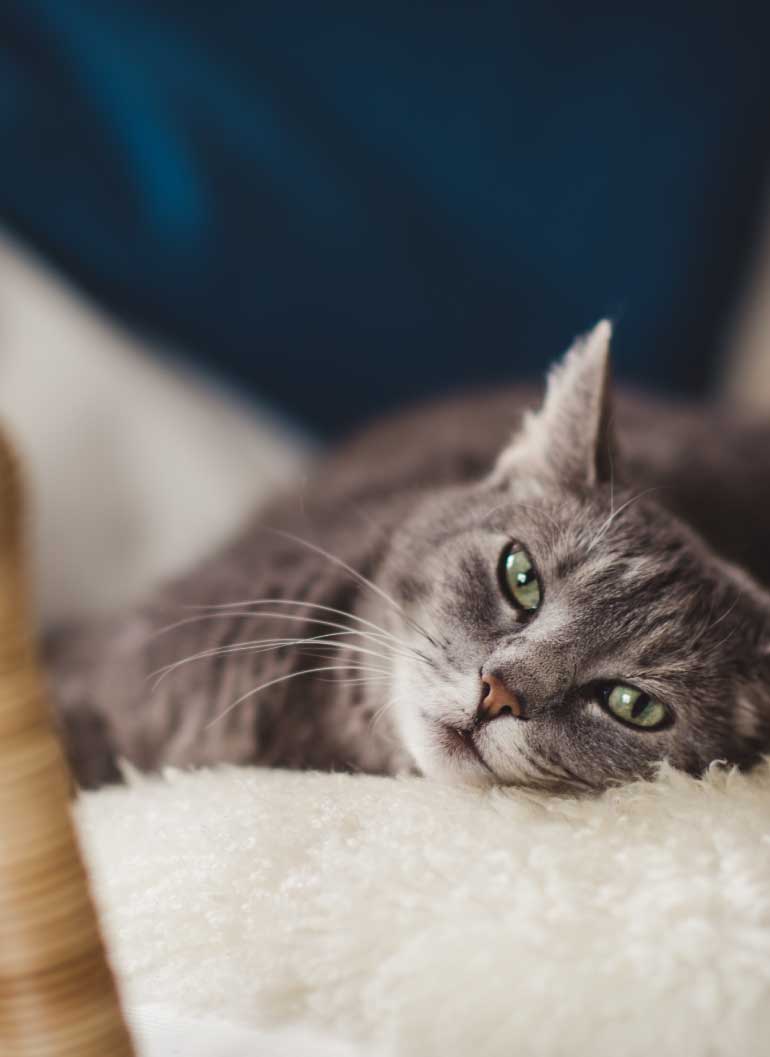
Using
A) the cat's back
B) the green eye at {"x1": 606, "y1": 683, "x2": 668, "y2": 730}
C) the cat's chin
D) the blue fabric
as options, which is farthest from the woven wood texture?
the blue fabric

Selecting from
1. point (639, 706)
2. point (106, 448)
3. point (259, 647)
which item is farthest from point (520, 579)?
point (106, 448)

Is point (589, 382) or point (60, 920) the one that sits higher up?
point (589, 382)

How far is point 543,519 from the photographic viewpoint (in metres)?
1.16

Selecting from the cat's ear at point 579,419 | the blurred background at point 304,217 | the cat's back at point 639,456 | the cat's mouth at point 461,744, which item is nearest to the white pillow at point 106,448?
the blurred background at point 304,217

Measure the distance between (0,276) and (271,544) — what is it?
0.75m

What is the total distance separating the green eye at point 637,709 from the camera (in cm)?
103

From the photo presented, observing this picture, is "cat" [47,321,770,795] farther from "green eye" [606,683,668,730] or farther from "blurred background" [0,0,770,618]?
"blurred background" [0,0,770,618]

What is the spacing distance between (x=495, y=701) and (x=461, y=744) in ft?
0.19

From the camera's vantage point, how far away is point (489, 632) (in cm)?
107

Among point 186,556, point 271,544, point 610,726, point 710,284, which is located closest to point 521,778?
point 610,726

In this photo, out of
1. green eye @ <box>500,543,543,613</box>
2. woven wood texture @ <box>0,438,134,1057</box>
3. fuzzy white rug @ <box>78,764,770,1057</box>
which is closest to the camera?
woven wood texture @ <box>0,438,134,1057</box>

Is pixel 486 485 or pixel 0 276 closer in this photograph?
pixel 486 485

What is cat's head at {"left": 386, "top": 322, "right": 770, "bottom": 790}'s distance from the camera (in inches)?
39.1

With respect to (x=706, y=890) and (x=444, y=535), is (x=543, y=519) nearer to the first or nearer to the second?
(x=444, y=535)
